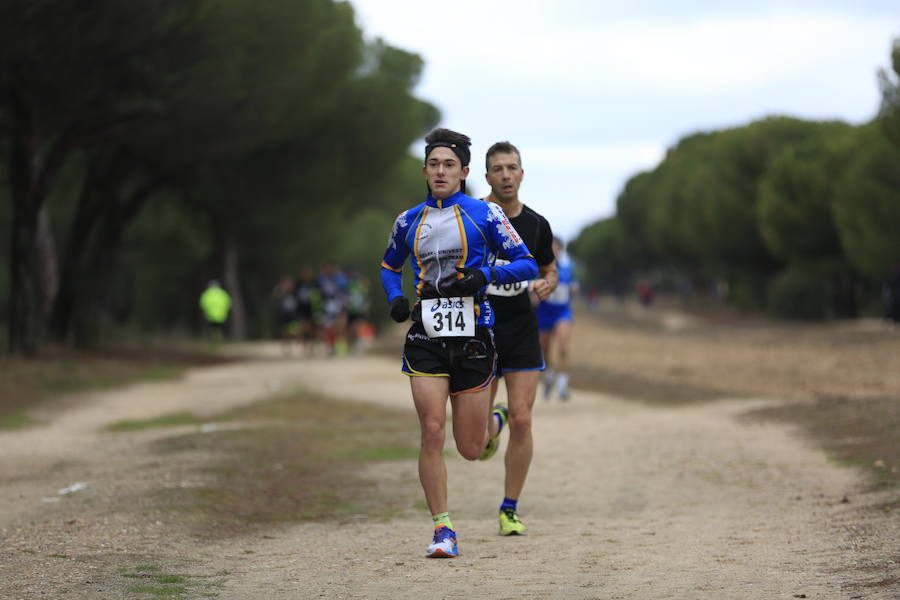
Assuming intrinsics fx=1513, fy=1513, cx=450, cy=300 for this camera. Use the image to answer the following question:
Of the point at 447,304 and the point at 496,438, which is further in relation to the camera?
the point at 496,438

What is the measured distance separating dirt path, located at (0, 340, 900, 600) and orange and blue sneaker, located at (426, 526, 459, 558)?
114mm

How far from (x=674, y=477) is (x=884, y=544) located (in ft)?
13.4

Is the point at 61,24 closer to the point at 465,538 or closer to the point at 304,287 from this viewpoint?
the point at 304,287

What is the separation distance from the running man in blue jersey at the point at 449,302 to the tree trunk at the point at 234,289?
A: 40254 mm

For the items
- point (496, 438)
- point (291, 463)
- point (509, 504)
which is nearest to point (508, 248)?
point (496, 438)

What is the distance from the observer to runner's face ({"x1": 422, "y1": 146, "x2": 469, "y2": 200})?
7711mm

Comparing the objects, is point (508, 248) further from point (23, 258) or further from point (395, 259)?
point (23, 258)

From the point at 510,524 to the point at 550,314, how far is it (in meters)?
9.35

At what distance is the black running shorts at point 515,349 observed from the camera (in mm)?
8469

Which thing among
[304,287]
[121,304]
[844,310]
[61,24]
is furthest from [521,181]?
[844,310]

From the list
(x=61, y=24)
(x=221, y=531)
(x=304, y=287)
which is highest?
(x=61, y=24)

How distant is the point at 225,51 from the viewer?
2791 cm

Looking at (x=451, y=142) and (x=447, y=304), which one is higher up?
(x=451, y=142)

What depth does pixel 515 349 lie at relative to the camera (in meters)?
8.48
